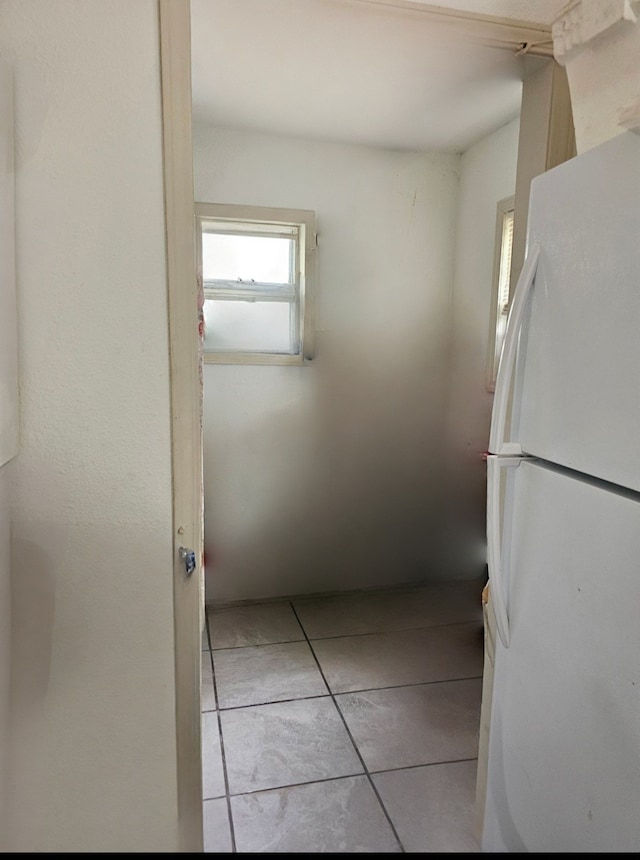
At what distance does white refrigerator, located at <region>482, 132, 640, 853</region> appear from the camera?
78cm

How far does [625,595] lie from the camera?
0.77 m

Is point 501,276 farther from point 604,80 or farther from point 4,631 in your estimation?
point 4,631

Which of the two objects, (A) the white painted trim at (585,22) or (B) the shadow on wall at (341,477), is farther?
(B) the shadow on wall at (341,477)

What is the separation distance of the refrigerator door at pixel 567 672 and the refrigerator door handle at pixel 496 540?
0.7 inches

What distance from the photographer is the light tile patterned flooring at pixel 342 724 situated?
1541 mm

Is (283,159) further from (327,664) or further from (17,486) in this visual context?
(327,664)

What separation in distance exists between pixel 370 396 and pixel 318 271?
26.1 inches

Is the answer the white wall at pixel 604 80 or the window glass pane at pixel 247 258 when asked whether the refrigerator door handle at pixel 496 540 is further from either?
the window glass pane at pixel 247 258

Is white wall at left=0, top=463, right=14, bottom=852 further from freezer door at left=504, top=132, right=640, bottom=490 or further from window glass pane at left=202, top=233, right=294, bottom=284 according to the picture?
window glass pane at left=202, top=233, right=294, bottom=284

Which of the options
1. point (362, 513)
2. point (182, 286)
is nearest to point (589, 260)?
point (182, 286)

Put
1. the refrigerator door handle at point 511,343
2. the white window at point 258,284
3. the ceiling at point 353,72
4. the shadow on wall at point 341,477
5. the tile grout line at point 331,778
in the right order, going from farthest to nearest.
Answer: the shadow on wall at point 341,477
the white window at point 258,284
the tile grout line at point 331,778
the ceiling at point 353,72
the refrigerator door handle at point 511,343

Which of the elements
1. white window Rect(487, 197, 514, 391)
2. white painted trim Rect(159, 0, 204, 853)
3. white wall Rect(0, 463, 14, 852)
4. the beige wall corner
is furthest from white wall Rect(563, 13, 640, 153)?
white window Rect(487, 197, 514, 391)

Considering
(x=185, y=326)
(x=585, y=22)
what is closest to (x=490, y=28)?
(x=585, y=22)

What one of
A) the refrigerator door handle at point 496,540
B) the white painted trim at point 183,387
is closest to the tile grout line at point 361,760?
the white painted trim at point 183,387
